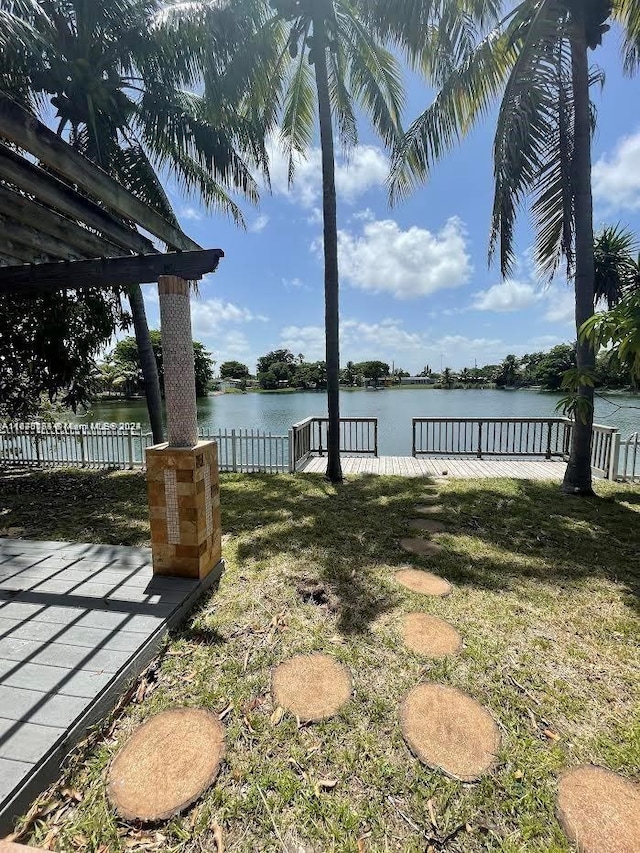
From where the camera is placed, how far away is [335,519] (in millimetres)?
4715

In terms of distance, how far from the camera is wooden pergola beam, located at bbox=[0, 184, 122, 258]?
2865 mm

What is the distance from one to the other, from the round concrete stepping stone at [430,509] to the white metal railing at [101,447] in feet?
10.1

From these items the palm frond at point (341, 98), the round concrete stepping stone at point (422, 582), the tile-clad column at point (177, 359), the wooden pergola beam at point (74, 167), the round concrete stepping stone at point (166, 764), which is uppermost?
the palm frond at point (341, 98)

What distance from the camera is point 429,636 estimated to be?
247 cm

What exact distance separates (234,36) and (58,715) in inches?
328

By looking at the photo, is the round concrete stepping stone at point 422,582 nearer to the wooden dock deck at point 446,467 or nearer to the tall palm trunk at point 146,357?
the wooden dock deck at point 446,467

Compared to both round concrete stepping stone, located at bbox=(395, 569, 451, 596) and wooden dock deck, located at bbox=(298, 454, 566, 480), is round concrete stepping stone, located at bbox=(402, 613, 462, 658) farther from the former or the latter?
wooden dock deck, located at bbox=(298, 454, 566, 480)

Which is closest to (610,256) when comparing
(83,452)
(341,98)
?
(341,98)

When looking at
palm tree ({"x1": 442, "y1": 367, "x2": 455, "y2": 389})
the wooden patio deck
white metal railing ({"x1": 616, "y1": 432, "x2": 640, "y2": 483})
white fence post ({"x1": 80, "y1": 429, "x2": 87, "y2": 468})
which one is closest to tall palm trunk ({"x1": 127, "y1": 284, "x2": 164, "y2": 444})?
white fence post ({"x1": 80, "y1": 429, "x2": 87, "y2": 468})

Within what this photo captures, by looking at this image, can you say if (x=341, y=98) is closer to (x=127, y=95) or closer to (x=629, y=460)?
(x=127, y=95)

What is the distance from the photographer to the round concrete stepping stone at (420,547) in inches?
148

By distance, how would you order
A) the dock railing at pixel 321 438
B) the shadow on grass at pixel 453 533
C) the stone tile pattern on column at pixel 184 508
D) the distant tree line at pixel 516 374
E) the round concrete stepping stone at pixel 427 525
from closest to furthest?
the stone tile pattern on column at pixel 184 508 < the shadow on grass at pixel 453 533 < the round concrete stepping stone at pixel 427 525 < the dock railing at pixel 321 438 < the distant tree line at pixel 516 374

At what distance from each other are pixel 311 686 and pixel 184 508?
1.49 meters

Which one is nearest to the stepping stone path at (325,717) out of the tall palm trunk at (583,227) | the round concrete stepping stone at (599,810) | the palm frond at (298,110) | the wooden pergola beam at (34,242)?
the round concrete stepping stone at (599,810)
